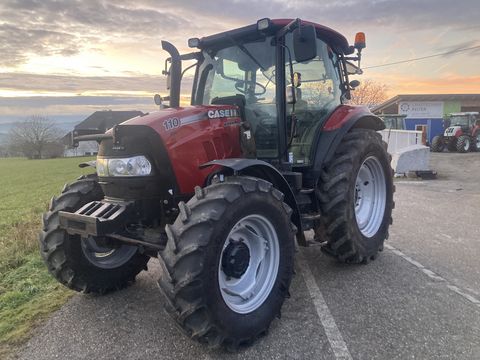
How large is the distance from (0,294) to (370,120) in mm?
4882

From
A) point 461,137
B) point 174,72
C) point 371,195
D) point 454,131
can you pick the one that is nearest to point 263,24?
point 174,72

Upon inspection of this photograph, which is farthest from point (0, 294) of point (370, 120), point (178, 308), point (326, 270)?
point (370, 120)

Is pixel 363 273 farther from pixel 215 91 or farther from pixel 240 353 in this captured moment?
pixel 215 91

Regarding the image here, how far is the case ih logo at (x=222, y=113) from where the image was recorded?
391cm

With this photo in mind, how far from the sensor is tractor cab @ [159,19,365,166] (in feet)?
13.9

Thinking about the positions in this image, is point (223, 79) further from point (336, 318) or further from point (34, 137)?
point (34, 137)

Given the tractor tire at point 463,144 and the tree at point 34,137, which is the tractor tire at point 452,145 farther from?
the tree at point 34,137

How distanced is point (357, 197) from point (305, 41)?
2255mm

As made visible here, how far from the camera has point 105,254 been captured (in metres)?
4.38

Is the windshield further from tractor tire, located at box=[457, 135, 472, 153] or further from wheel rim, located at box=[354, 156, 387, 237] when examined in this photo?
wheel rim, located at box=[354, 156, 387, 237]

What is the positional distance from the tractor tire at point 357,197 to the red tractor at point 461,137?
2144cm

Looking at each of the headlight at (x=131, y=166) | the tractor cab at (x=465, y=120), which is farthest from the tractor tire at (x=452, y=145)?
the headlight at (x=131, y=166)

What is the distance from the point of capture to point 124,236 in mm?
3520

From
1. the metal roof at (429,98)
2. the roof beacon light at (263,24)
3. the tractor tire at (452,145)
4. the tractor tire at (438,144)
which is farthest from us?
the metal roof at (429,98)
